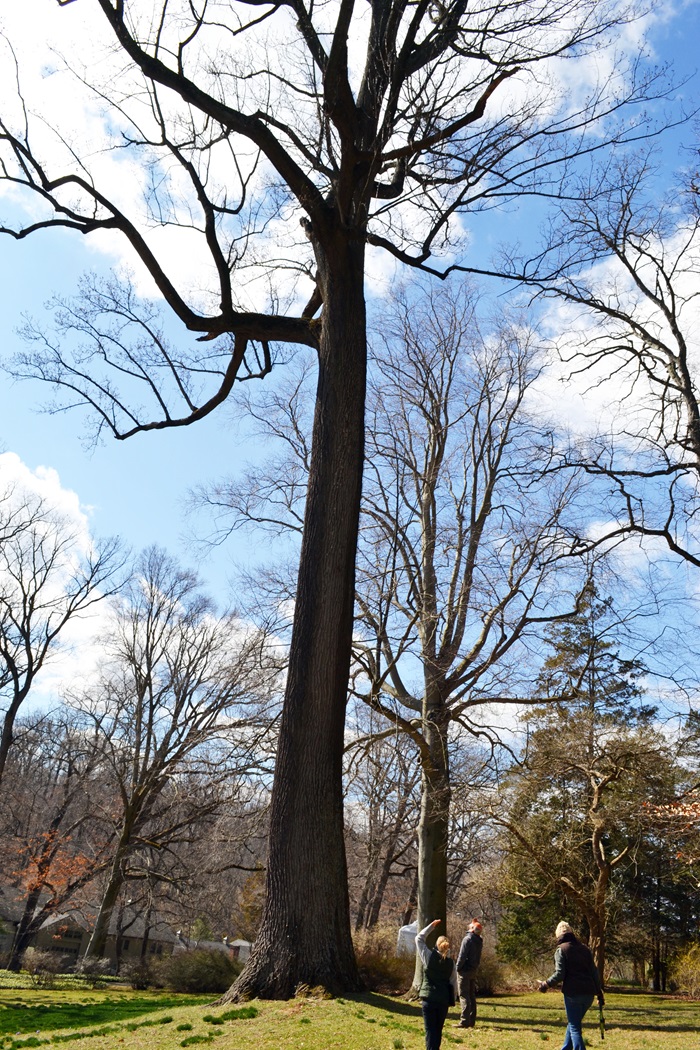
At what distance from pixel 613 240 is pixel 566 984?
34.1ft

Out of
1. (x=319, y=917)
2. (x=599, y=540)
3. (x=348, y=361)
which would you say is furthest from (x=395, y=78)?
(x=319, y=917)

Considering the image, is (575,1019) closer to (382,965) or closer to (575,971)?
(575,971)

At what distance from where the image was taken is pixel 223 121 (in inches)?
384

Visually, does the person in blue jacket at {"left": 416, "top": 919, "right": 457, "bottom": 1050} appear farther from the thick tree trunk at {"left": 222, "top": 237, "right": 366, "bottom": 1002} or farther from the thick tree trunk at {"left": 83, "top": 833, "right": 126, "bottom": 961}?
the thick tree trunk at {"left": 83, "top": 833, "right": 126, "bottom": 961}

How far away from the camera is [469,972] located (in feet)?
34.5

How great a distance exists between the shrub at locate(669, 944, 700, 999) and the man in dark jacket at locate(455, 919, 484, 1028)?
13420 millimetres

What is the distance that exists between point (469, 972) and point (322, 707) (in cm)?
515

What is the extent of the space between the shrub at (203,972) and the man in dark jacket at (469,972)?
9769mm

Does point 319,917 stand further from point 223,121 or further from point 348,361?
point 223,121

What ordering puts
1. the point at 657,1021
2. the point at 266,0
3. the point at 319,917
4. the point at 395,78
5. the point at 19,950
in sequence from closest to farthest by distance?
the point at 319,917
the point at 395,78
the point at 266,0
the point at 657,1021
the point at 19,950

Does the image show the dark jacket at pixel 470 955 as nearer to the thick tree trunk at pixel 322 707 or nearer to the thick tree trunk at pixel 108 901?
the thick tree trunk at pixel 322 707

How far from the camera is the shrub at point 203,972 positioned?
61.3ft

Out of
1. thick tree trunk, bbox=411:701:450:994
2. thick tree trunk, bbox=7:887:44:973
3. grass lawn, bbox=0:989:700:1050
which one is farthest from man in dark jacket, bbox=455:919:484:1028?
thick tree trunk, bbox=7:887:44:973

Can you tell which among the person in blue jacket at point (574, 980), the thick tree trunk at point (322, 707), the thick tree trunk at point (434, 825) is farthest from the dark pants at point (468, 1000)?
the thick tree trunk at point (322, 707)
